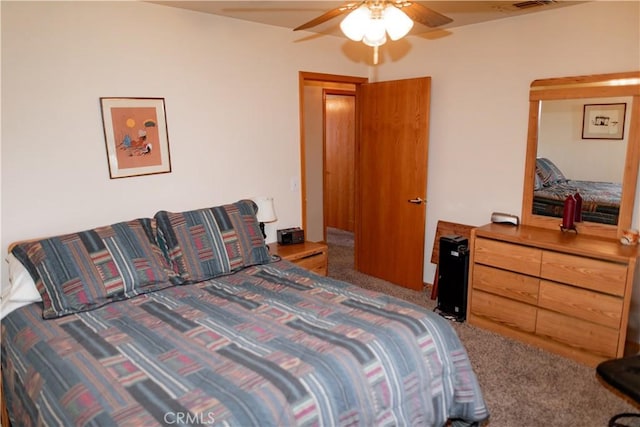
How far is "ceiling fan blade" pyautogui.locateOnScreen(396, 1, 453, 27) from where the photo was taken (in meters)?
1.97

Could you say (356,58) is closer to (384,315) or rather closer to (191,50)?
(191,50)

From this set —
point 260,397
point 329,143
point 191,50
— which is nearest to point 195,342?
point 260,397

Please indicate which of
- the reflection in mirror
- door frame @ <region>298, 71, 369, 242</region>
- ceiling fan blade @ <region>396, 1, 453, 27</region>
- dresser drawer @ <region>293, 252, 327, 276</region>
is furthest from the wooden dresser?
ceiling fan blade @ <region>396, 1, 453, 27</region>

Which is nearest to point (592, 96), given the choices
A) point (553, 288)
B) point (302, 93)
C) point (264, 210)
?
point (553, 288)

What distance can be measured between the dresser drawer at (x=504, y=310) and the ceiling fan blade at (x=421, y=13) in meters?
2.10

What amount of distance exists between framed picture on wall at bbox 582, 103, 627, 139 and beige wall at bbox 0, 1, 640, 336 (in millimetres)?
258

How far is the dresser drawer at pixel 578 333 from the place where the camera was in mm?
2766

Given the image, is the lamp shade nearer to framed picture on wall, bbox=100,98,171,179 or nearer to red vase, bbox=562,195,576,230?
framed picture on wall, bbox=100,98,171,179

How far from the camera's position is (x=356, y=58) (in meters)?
4.34

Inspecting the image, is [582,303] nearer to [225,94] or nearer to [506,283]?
[506,283]

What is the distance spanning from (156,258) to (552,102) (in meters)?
3.07

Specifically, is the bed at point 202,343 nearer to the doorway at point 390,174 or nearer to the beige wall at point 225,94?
the beige wall at point 225,94
